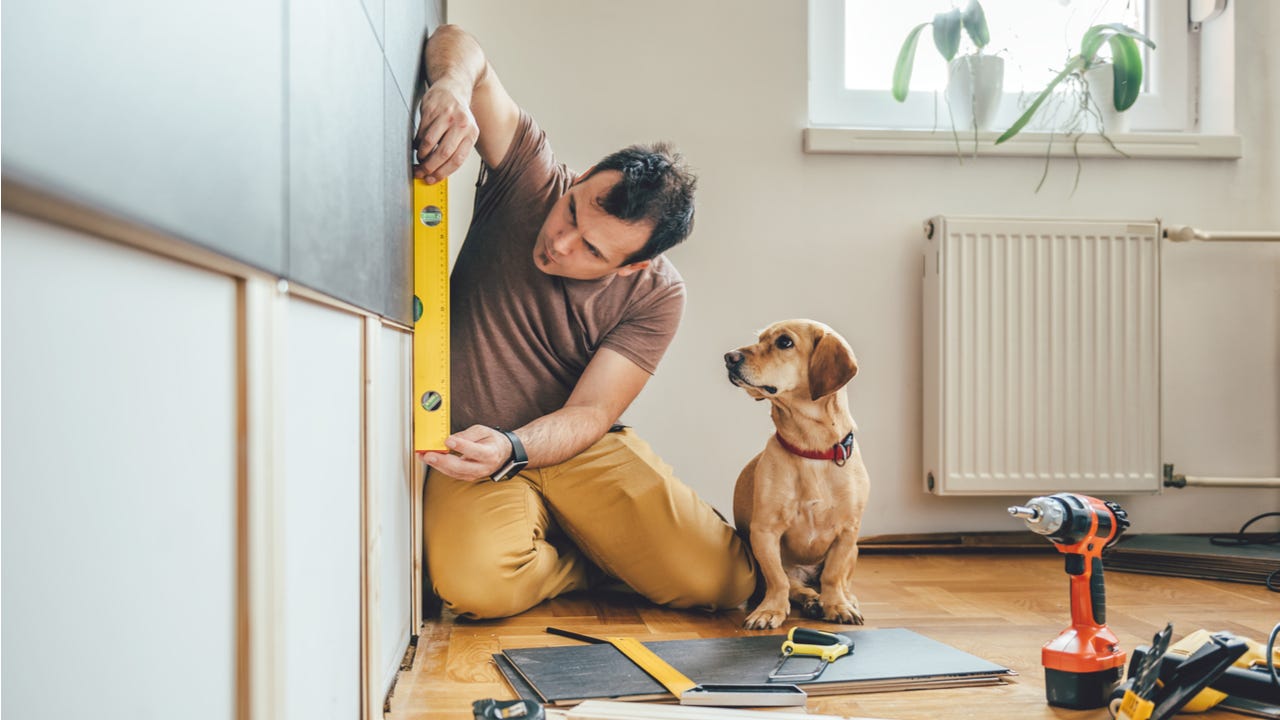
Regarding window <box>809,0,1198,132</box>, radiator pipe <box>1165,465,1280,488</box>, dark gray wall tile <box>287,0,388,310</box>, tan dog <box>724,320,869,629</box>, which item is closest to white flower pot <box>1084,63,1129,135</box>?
window <box>809,0,1198,132</box>

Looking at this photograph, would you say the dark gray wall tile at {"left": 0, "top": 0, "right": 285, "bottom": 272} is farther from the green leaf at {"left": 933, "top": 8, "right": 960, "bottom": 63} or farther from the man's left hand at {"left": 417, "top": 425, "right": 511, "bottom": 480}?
the green leaf at {"left": 933, "top": 8, "right": 960, "bottom": 63}

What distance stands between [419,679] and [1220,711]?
1075 millimetres

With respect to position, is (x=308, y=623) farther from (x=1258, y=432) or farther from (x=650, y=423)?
(x=1258, y=432)

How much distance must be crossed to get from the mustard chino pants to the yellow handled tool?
36 cm

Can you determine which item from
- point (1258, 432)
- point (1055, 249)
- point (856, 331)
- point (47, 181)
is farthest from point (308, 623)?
point (1258, 432)

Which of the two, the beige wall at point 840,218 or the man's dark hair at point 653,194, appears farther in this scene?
the beige wall at point 840,218

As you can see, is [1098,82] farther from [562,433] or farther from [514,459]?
[514,459]

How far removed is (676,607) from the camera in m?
1.84

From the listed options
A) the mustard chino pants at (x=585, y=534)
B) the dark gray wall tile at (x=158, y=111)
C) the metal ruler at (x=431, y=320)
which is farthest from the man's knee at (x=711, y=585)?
the dark gray wall tile at (x=158, y=111)

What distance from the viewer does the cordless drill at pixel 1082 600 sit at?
117cm

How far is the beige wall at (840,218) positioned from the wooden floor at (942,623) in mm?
456

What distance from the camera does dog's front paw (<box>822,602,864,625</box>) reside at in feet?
5.56

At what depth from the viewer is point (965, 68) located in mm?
2508

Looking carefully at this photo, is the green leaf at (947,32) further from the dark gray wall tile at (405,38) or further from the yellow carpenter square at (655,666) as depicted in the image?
the yellow carpenter square at (655,666)
